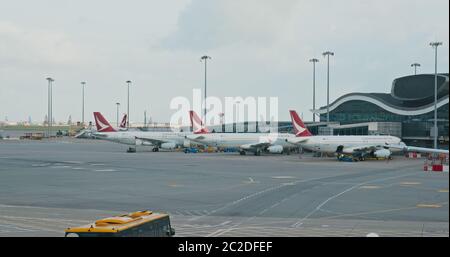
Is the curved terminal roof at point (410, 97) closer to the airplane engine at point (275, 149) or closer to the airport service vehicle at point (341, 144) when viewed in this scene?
the airport service vehicle at point (341, 144)

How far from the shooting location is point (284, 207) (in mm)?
33406

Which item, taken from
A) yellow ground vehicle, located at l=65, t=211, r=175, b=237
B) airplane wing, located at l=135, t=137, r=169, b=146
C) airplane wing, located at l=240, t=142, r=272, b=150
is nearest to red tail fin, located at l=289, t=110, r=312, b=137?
airplane wing, located at l=240, t=142, r=272, b=150

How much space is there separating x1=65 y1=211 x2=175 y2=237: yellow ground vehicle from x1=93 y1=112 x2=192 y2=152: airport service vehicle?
303 feet

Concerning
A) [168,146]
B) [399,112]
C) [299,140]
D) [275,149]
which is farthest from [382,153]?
[168,146]

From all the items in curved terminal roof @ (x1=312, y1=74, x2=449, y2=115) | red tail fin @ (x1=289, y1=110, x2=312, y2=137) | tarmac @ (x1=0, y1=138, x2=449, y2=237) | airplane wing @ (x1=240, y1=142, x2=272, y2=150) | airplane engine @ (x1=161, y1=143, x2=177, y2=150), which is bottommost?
tarmac @ (x1=0, y1=138, x2=449, y2=237)

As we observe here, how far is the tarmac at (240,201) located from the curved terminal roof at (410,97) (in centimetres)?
5534

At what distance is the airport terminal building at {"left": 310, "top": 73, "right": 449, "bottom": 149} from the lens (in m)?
107

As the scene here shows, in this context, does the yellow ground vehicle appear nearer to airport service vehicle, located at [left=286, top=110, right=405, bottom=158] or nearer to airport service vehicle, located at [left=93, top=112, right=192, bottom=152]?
airport service vehicle, located at [left=286, top=110, right=405, bottom=158]

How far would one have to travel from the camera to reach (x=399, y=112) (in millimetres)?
116500

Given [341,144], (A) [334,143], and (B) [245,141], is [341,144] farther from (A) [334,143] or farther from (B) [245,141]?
(B) [245,141]

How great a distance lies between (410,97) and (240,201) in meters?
91.5

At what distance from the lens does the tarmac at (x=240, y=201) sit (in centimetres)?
2666
